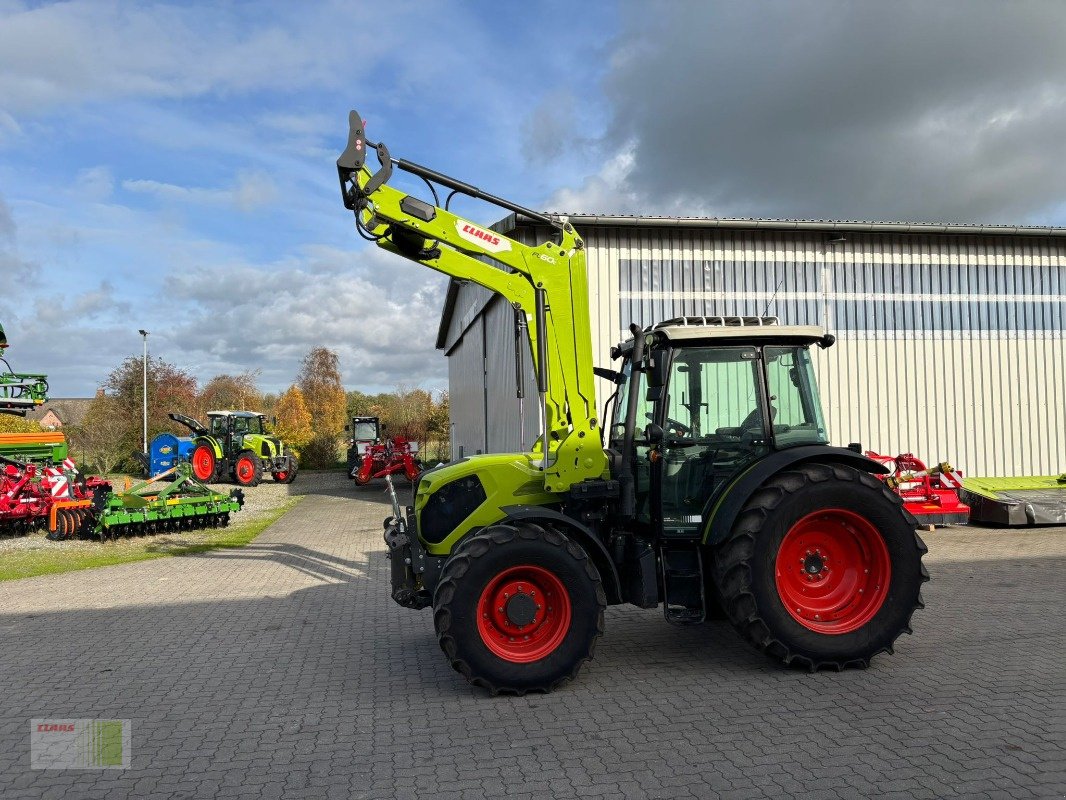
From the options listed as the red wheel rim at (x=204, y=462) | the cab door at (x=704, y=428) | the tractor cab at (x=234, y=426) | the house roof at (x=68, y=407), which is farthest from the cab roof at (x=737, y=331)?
the house roof at (x=68, y=407)

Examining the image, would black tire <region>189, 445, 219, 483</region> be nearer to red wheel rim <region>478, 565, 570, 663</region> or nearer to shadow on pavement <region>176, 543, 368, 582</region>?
shadow on pavement <region>176, 543, 368, 582</region>

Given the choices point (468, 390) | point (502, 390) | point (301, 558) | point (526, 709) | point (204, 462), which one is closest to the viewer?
point (526, 709)

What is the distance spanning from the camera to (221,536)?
14320mm

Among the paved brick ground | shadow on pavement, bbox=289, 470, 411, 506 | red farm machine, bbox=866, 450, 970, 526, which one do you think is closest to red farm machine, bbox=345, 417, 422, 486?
shadow on pavement, bbox=289, 470, 411, 506

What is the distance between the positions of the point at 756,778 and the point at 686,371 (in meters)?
2.80

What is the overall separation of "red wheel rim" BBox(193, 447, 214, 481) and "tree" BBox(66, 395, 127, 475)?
1006cm

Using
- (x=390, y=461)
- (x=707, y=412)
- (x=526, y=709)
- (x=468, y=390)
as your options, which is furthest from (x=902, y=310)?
(x=390, y=461)

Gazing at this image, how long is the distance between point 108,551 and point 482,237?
32.2 ft

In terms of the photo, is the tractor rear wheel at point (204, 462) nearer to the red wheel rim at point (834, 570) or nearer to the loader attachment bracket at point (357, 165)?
the loader attachment bracket at point (357, 165)

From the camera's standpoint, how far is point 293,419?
4719cm

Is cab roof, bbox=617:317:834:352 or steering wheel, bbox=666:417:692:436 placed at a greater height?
cab roof, bbox=617:317:834:352

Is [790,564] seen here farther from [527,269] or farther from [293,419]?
[293,419]

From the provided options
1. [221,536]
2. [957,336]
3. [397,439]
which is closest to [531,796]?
[221,536]

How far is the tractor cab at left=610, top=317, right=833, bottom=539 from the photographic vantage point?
581 centimetres
